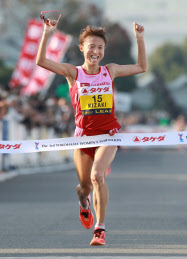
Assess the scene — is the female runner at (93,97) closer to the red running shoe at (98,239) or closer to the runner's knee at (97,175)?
the runner's knee at (97,175)

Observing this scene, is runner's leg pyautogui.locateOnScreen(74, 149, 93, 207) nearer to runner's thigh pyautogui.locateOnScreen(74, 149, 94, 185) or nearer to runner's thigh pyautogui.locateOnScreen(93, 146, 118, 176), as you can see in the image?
runner's thigh pyautogui.locateOnScreen(74, 149, 94, 185)

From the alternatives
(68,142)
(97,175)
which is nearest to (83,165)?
(68,142)

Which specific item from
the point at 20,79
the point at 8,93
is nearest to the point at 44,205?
the point at 8,93

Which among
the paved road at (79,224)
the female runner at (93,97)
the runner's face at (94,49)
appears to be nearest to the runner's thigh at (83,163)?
the female runner at (93,97)

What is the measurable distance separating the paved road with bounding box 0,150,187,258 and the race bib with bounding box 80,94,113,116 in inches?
51.5

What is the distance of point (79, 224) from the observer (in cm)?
1038

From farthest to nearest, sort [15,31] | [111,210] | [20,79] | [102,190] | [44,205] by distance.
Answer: [15,31]
[20,79]
[44,205]
[111,210]
[102,190]

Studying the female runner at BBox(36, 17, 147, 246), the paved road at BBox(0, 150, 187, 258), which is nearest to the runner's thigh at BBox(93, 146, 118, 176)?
the female runner at BBox(36, 17, 147, 246)

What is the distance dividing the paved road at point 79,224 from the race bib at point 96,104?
4.29ft

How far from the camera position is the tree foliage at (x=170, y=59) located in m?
163

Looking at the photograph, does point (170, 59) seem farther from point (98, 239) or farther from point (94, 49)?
point (98, 239)
